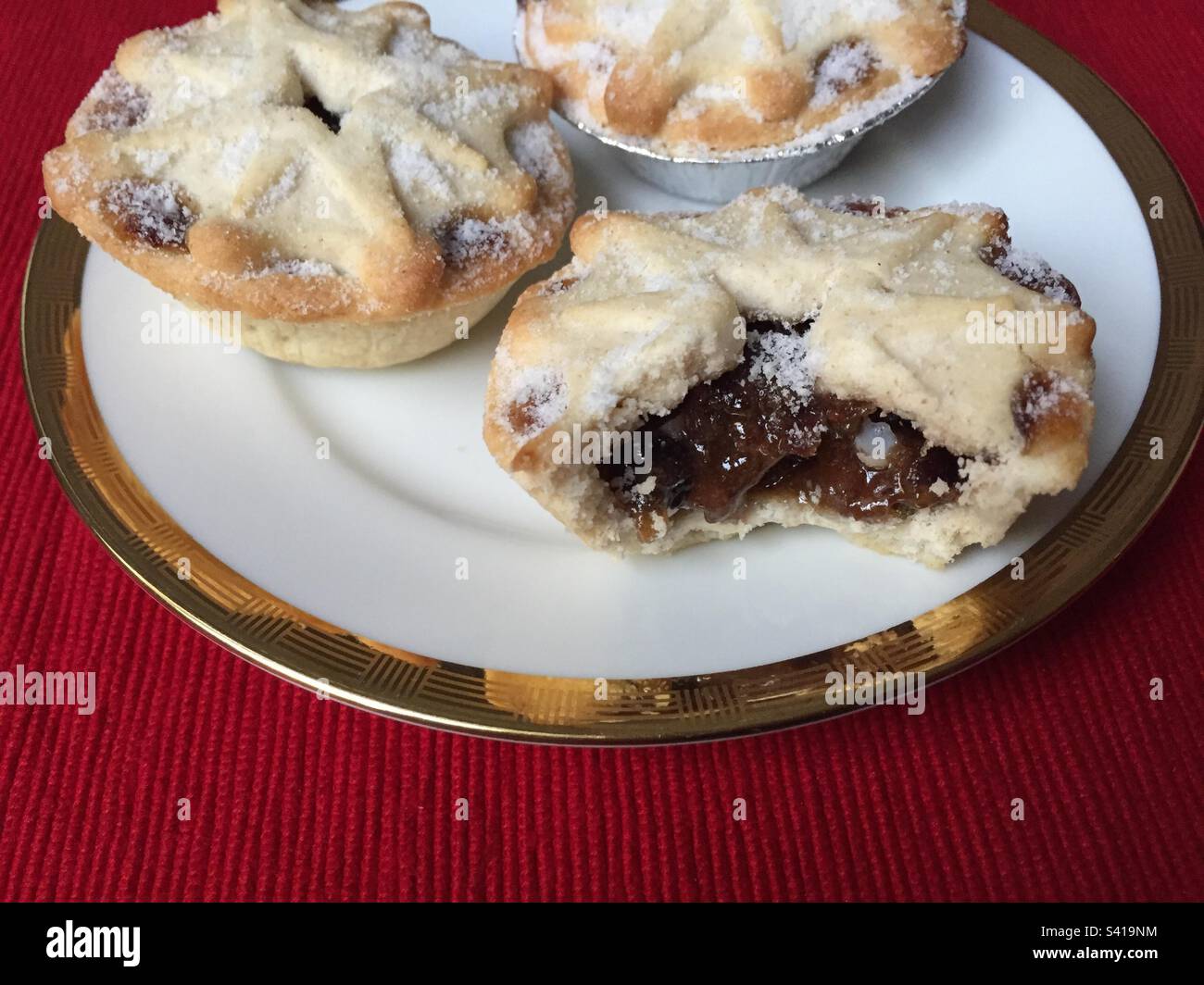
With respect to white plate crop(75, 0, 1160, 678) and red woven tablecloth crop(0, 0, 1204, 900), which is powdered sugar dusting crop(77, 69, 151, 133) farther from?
red woven tablecloth crop(0, 0, 1204, 900)

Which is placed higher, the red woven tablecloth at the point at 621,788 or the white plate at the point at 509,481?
the white plate at the point at 509,481

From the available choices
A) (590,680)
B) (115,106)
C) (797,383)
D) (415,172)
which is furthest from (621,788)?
(115,106)

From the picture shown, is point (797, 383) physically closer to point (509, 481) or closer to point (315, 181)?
point (509, 481)

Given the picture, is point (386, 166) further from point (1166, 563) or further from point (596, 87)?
point (1166, 563)

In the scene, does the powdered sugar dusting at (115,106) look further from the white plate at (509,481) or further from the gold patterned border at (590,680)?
the gold patterned border at (590,680)

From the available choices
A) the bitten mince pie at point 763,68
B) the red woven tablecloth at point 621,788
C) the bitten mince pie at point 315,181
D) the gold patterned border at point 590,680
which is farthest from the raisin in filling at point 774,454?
the bitten mince pie at point 763,68

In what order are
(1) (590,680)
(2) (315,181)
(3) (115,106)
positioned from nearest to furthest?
1. (1) (590,680)
2. (2) (315,181)
3. (3) (115,106)
